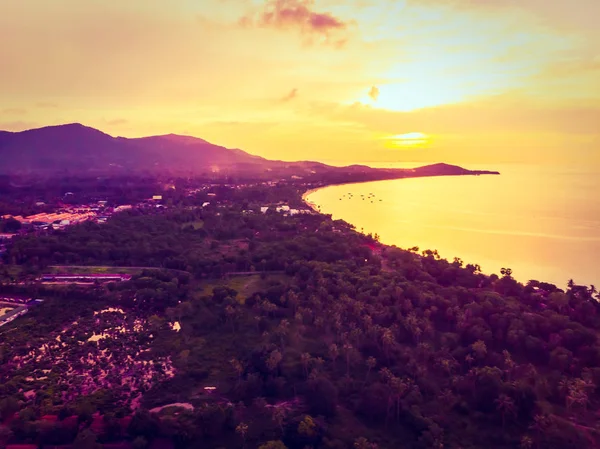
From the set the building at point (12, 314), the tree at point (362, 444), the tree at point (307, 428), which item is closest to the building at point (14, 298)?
the building at point (12, 314)

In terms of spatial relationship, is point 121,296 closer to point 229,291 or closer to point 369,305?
point 229,291

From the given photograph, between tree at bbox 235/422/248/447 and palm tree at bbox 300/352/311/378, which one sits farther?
palm tree at bbox 300/352/311/378

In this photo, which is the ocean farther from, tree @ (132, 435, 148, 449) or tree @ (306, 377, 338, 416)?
tree @ (132, 435, 148, 449)

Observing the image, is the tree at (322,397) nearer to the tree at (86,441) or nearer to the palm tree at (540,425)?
the palm tree at (540,425)

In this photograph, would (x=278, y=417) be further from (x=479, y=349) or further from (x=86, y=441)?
(x=479, y=349)

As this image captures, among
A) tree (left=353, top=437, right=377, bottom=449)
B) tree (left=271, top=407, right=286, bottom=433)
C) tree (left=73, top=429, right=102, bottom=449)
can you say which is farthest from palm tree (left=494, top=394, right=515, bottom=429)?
tree (left=73, top=429, right=102, bottom=449)

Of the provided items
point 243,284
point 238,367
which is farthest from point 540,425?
point 243,284

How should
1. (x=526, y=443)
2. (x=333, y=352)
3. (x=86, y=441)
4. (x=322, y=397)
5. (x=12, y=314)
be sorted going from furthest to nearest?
(x=12, y=314) < (x=333, y=352) < (x=322, y=397) < (x=86, y=441) < (x=526, y=443)
